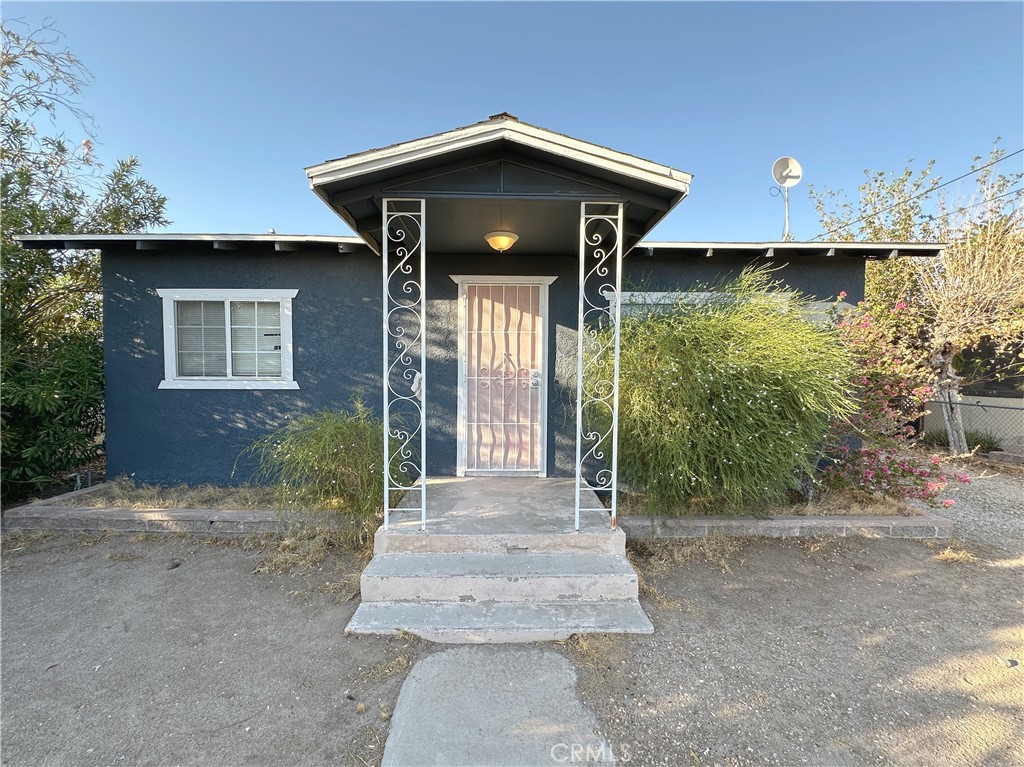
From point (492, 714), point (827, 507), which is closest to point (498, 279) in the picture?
point (492, 714)

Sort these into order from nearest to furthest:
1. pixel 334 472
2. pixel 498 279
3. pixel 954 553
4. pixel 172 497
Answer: pixel 334 472 < pixel 954 553 < pixel 172 497 < pixel 498 279

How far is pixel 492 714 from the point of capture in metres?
2.08

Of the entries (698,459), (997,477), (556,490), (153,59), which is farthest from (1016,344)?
(153,59)

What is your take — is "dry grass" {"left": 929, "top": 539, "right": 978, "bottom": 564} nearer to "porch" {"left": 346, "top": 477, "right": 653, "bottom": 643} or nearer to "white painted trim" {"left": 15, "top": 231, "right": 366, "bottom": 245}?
"porch" {"left": 346, "top": 477, "right": 653, "bottom": 643}

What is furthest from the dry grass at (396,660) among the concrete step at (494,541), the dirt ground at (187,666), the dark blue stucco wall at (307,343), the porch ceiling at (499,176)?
the porch ceiling at (499,176)

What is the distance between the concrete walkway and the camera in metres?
1.86

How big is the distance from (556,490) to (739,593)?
6.01 feet

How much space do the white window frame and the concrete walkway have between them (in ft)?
13.4

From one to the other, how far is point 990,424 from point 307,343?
462 inches

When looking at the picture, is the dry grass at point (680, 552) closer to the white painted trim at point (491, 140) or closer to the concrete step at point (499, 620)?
the concrete step at point (499, 620)

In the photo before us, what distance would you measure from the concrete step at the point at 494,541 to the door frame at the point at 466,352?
1868mm

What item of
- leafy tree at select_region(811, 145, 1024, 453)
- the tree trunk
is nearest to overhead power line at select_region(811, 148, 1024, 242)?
leafy tree at select_region(811, 145, 1024, 453)

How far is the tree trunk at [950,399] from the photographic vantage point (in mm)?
7652

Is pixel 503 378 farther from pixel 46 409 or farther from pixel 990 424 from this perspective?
pixel 990 424
